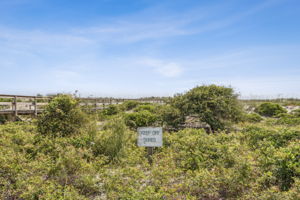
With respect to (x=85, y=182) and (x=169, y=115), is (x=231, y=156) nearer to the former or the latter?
(x=85, y=182)

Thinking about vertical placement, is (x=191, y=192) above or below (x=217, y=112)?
below

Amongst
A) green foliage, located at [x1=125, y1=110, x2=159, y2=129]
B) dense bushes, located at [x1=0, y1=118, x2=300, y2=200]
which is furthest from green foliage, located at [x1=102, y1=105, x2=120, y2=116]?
dense bushes, located at [x1=0, y1=118, x2=300, y2=200]

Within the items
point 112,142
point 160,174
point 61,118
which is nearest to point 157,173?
point 160,174

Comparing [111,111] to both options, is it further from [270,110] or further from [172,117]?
[270,110]

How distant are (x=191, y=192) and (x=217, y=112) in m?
6.55

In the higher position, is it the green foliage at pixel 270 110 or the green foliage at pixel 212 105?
the green foliage at pixel 212 105

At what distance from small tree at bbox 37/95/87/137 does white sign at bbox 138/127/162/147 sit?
2.90 meters

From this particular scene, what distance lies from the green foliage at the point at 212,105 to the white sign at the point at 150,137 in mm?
4622

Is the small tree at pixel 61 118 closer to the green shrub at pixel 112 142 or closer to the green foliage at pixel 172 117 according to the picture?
the green shrub at pixel 112 142

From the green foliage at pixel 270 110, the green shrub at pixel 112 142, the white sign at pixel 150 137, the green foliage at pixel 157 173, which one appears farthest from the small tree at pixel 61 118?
the green foliage at pixel 270 110

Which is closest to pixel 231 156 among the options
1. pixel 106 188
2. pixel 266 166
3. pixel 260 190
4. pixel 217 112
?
pixel 266 166

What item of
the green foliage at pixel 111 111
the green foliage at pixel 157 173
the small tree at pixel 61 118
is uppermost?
the small tree at pixel 61 118

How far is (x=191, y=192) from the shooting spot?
3875 mm

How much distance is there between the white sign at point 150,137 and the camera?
5487 millimetres
